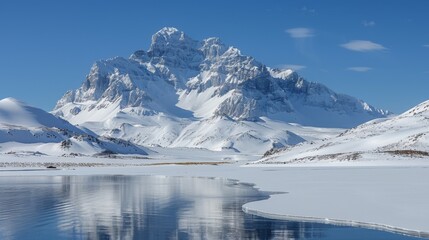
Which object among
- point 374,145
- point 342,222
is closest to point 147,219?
point 342,222

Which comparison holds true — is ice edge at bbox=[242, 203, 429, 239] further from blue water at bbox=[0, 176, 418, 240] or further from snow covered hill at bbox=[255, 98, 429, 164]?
snow covered hill at bbox=[255, 98, 429, 164]

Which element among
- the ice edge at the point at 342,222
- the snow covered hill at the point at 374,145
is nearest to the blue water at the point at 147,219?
the ice edge at the point at 342,222

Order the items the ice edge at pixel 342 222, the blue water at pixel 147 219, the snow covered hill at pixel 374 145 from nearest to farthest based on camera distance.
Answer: the ice edge at pixel 342 222, the blue water at pixel 147 219, the snow covered hill at pixel 374 145

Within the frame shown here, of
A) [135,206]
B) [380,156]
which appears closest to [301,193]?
[135,206]

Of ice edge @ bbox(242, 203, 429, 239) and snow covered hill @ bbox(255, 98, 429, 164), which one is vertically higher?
snow covered hill @ bbox(255, 98, 429, 164)

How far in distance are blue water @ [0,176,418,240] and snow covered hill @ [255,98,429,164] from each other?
67565 mm

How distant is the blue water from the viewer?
30703 millimetres

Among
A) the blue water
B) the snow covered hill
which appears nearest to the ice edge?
the blue water

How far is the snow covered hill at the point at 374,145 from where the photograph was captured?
114 metres

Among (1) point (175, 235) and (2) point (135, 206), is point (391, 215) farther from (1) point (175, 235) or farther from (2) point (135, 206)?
(2) point (135, 206)

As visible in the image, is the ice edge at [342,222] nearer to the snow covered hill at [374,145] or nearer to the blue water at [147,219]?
the blue water at [147,219]

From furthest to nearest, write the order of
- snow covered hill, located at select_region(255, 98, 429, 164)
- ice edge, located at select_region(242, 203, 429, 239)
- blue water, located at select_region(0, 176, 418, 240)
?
snow covered hill, located at select_region(255, 98, 429, 164) < blue water, located at select_region(0, 176, 418, 240) < ice edge, located at select_region(242, 203, 429, 239)

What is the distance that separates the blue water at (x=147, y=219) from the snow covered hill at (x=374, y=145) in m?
67.6

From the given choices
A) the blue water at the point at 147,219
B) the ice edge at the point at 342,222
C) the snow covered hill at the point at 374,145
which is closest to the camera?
the ice edge at the point at 342,222
